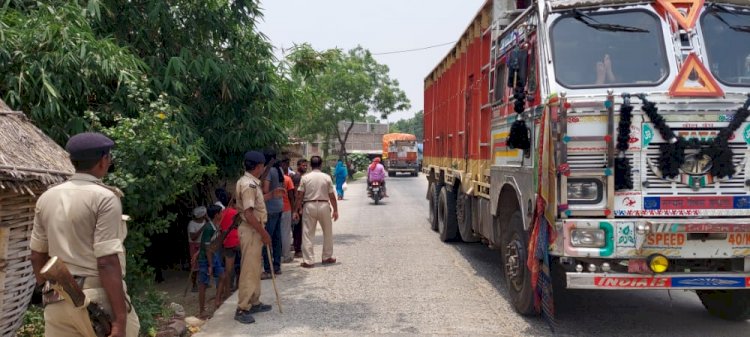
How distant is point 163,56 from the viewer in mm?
8477

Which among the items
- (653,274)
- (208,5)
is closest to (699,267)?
(653,274)

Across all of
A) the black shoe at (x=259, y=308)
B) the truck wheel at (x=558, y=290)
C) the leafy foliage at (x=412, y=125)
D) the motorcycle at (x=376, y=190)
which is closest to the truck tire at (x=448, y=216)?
the truck wheel at (x=558, y=290)

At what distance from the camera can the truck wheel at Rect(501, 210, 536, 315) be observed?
5.78 m

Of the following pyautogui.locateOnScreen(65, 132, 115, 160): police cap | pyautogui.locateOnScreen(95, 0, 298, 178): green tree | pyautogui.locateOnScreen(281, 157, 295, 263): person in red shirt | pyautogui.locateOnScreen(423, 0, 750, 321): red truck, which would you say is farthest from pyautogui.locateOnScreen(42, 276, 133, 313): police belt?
pyautogui.locateOnScreen(281, 157, 295, 263): person in red shirt

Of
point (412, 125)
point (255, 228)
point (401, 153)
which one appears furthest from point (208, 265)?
point (412, 125)

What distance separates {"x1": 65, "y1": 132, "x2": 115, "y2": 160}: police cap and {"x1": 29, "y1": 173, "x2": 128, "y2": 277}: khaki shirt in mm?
98

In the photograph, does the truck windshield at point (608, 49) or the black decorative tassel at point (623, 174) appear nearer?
the black decorative tassel at point (623, 174)

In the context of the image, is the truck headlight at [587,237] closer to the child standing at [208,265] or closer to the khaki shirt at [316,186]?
the child standing at [208,265]

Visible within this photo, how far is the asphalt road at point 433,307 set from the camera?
568 centimetres

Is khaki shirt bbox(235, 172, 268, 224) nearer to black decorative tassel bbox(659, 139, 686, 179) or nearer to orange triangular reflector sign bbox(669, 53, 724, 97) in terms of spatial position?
black decorative tassel bbox(659, 139, 686, 179)

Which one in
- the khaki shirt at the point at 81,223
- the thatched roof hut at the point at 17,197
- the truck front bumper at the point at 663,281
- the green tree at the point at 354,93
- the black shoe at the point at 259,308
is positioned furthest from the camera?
the green tree at the point at 354,93

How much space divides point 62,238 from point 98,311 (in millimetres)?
395

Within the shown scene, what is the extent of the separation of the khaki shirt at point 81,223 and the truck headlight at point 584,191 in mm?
3379

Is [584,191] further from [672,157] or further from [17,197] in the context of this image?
[17,197]
